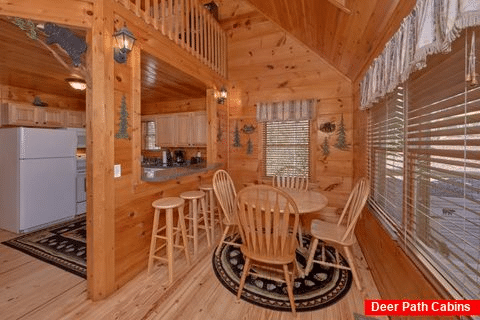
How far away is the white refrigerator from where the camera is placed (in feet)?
10.2

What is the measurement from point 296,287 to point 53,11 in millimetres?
3100

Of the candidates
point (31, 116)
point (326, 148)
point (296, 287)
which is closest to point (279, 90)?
point (326, 148)

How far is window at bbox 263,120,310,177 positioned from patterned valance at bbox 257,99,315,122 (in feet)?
0.52

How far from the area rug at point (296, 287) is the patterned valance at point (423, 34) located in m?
1.78

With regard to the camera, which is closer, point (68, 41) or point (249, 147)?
point (68, 41)

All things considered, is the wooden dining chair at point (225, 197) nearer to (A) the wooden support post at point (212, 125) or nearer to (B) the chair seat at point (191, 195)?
(B) the chair seat at point (191, 195)

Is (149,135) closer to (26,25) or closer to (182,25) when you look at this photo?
(182,25)

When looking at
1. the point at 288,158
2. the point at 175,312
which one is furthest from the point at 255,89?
the point at 175,312

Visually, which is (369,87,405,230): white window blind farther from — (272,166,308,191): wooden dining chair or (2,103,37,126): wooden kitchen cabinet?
(2,103,37,126): wooden kitchen cabinet

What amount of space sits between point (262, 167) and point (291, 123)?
925 mm

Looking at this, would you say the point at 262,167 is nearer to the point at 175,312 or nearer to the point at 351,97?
the point at 351,97

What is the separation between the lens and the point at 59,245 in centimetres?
279

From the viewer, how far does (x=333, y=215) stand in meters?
3.37

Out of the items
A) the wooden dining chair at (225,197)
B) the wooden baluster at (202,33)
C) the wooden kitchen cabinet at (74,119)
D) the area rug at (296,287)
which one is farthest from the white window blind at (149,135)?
the area rug at (296,287)
